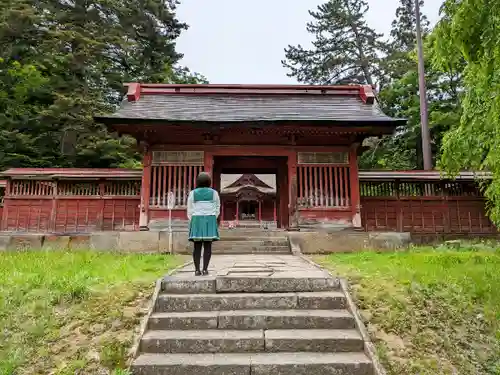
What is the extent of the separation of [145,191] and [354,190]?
20.9ft

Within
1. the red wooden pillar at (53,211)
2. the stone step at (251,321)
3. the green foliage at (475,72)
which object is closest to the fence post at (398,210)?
the green foliage at (475,72)

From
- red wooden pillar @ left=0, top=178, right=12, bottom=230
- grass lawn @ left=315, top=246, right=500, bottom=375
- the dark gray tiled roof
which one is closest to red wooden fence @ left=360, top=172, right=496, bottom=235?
the dark gray tiled roof

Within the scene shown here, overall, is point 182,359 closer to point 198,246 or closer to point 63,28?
point 198,246

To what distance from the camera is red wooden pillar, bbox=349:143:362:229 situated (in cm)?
1134

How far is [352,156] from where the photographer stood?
11.8 m

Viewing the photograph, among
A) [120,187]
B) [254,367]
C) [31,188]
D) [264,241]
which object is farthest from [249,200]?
[254,367]

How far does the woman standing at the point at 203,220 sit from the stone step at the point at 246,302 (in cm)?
99

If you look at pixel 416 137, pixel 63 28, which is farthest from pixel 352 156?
pixel 63 28

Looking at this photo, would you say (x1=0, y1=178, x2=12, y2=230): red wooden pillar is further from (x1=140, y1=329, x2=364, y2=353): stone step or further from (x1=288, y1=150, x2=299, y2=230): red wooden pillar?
(x1=140, y1=329, x2=364, y2=353): stone step

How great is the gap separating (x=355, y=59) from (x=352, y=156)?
2114 cm

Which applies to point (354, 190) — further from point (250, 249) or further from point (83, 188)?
point (83, 188)

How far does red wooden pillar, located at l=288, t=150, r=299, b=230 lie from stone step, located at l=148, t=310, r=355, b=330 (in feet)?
22.0

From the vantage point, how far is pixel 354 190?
11.5 meters

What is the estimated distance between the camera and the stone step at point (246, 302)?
15.7 ft
